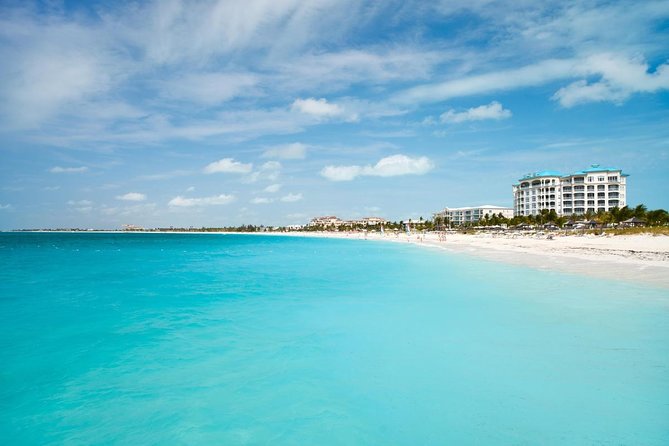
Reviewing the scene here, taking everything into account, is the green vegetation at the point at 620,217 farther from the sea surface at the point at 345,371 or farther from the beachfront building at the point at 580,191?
the sea surface at the point at 345,371

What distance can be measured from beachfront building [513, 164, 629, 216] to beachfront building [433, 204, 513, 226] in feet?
102

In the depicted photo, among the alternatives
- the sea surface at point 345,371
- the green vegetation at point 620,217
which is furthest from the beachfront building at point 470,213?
the sea surface at point 345,371

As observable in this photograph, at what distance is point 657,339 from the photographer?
8.79m

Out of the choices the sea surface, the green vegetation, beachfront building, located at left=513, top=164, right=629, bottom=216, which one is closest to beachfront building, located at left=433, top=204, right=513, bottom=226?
beachfront building, located at left=513, top=164, right=629, bottom=216

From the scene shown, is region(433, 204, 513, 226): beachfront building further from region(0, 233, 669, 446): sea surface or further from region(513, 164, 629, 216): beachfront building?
region(0, 233, 669, 446): sea surface

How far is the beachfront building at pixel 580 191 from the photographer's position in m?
93.8

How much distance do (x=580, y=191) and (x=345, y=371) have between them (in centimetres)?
10681

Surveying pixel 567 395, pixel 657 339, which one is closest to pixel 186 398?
pixel 567 395

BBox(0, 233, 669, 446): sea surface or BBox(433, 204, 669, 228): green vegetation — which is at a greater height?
BBox(433, 204, 669, 228): green vegetation

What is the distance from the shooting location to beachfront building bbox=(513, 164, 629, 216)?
93750mm

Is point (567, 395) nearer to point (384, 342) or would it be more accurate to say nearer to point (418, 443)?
point (418, 443)

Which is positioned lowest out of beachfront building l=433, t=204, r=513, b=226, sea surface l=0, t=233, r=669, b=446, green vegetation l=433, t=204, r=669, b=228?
sea surface l=0, t=233, r=669, b=446

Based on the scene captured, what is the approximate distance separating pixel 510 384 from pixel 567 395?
84 centimetres

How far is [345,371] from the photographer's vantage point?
7.66 metres
